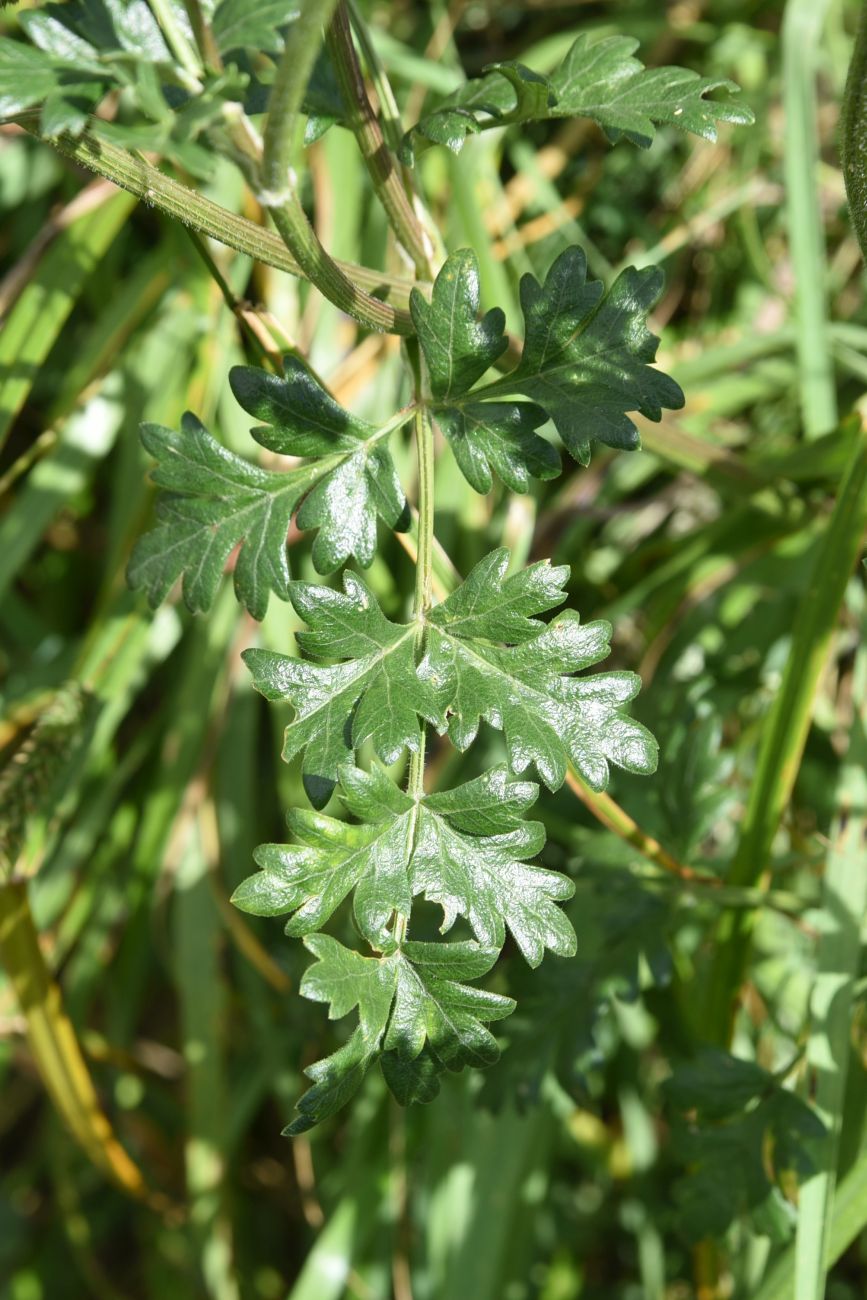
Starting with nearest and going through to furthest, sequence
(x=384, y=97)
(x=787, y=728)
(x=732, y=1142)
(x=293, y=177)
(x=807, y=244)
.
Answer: (x=293, y=177) < (x=384, y=97) < (x=732, y=1142) < (x=787, y=728) < (x=807, y=244)

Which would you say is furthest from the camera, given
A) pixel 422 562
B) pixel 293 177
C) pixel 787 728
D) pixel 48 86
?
pixel 787 728

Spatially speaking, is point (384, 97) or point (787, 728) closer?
point (384, 97)

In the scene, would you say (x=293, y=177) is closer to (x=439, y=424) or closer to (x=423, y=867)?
(x=439, y=424)

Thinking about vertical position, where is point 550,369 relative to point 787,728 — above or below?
above

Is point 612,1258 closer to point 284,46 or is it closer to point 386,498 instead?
point 386,498

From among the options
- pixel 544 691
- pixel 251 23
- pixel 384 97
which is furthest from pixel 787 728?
pixel 251 23

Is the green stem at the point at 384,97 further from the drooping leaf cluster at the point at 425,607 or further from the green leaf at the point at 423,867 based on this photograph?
the green leaf at the point at 423,867

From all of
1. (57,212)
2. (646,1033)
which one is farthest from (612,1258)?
(57,212)
